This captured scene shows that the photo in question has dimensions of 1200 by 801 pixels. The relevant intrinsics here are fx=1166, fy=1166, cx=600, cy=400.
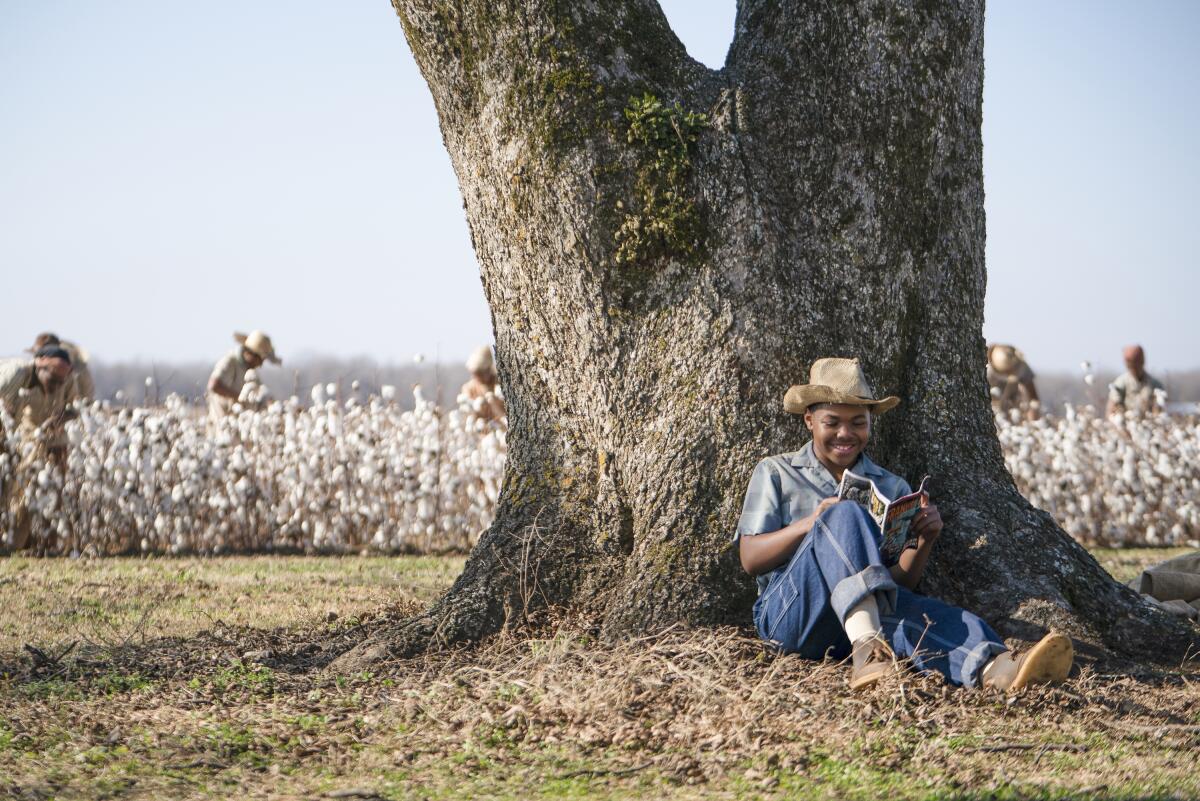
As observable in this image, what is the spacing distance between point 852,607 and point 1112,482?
322 inches

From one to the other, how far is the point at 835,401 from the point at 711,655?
1.06 m

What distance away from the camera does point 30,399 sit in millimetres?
9922

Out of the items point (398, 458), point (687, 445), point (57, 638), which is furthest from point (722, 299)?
point (398, 458)

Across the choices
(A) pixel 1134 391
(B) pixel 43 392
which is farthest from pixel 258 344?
(A) pixel 1134 391

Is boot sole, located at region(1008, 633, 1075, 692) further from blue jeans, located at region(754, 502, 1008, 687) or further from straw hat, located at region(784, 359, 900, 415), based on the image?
straw hat, located at region(784, 359, 900, 415)

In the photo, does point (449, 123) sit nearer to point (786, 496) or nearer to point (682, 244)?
Result: point (682, 244)

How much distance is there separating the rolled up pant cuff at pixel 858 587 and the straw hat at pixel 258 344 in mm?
11049

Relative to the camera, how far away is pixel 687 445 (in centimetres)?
461

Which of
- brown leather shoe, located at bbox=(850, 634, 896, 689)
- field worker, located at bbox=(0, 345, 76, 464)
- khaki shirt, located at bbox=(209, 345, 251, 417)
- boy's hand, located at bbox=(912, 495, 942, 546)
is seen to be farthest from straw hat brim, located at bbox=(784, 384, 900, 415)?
khaki shirt, located at bbox=(209, 345, 251, 417)

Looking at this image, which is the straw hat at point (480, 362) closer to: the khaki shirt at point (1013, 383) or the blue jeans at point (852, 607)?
the khaki shirt at point (1013, 383)

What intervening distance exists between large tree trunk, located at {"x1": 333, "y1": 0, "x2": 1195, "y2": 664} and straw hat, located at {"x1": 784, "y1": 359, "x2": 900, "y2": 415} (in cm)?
16

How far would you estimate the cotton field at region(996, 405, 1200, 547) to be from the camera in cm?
1105

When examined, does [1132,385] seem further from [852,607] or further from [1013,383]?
[852,607]

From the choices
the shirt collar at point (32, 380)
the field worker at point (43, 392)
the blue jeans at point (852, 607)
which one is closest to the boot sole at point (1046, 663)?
the blue jeans at point (852, 607)
